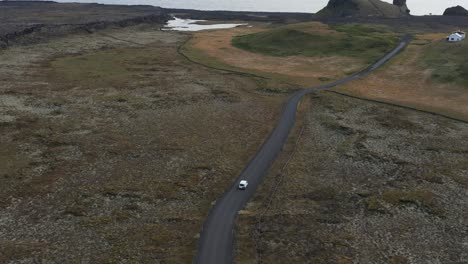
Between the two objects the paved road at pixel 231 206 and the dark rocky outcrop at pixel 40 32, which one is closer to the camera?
the paved road at pixel 231 206

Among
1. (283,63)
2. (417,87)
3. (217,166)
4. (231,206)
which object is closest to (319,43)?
(283,63)

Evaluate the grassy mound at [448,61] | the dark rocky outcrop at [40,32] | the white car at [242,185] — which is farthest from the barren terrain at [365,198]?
the dark rocky outcrop at [40,32]

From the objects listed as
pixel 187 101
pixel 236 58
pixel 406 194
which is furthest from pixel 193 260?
pixel 236 58

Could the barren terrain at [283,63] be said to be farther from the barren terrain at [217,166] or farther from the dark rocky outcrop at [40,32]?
the dark rocky outcrop at [40,32]

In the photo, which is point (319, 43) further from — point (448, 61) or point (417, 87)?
point (417, 87)

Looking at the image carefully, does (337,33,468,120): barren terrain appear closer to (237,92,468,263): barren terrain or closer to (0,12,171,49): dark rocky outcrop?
(237,92,468,263): barren terrain

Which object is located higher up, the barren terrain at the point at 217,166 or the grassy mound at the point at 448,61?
the grassy mound at the point at 448,61

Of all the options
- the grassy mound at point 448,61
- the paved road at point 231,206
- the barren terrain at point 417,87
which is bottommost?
the paved road at point 231,206

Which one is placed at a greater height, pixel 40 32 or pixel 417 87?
pixel 40 32
